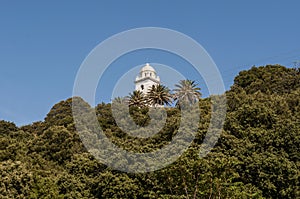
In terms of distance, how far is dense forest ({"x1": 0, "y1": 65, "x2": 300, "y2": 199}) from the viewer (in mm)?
16281

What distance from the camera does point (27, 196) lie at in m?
22.5

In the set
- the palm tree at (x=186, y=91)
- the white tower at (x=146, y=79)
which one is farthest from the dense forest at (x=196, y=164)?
the white tower at (x=146, y=79)

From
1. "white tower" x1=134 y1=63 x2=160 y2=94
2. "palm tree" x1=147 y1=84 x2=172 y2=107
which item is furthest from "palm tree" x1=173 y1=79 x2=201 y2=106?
"white tower" x1=134 y1=63 x2=160 y2=94

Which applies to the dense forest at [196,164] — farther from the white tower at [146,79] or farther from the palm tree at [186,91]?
the white tower at [146,79]

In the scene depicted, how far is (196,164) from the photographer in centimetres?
1617

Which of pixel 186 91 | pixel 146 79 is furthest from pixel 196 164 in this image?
pixel 146 79

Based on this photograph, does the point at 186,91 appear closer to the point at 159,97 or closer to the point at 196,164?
the point at 159,97

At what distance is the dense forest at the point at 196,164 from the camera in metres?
16.3

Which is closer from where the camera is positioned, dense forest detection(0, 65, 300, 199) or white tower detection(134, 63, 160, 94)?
dense forest detection(0, 65, 300, 199)

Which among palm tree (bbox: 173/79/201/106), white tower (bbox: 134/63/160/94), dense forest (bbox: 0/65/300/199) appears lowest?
dense forest (bbox: 0/65/300/199)

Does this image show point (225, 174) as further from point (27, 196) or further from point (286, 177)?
point (27, 196)

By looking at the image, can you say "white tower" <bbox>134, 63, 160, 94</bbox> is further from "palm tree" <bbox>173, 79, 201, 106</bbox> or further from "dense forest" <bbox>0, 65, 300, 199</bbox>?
"dense forest" <bbox>0, 65, 300, 199</bbox>

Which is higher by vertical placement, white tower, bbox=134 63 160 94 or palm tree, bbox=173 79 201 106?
white tower, bbox=134 63 160 94

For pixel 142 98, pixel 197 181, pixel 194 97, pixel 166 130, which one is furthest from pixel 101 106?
pixel 197 181
